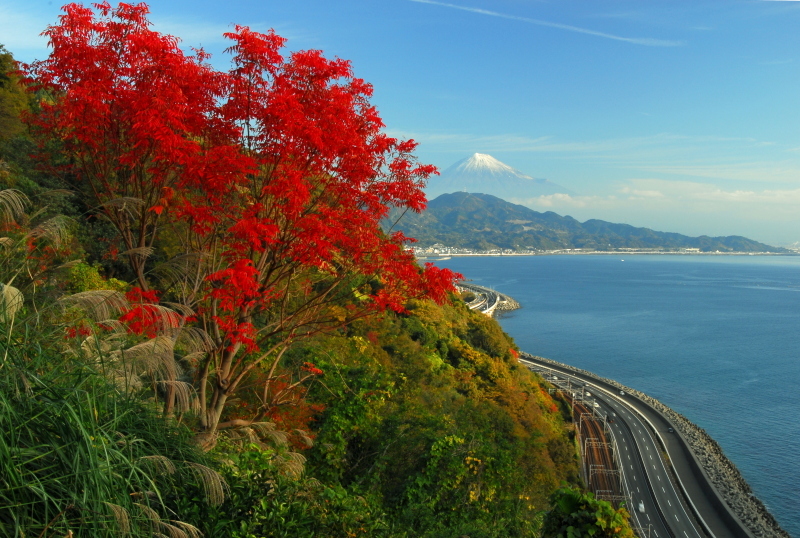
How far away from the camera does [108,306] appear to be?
4.31 metres

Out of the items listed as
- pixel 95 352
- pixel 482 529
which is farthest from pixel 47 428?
pixel 482 529

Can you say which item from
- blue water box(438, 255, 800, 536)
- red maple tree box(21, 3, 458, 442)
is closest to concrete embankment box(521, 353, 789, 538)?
blue water box(438, 255, 800, 536)

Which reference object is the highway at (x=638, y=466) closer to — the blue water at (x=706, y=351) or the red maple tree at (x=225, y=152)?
the blue water at (x=706, y=351)

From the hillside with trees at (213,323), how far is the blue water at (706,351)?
23.7 metres

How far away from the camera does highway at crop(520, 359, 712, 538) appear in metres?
22.6

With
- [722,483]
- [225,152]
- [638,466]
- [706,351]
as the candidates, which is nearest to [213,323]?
[225,152]

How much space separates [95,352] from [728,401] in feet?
142

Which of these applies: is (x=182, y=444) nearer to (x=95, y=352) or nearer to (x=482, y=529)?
(x=95, y=352)

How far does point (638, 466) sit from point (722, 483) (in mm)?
3664

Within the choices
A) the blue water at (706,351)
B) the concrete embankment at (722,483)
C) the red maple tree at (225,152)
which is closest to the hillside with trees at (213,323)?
the red maple tree at (225,152)

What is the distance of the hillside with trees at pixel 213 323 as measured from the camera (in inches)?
121

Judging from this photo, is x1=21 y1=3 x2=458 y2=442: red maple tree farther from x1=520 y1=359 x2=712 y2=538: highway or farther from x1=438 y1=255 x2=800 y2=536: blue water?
x1=438 y1=255 x2=800 y2=536: blue water

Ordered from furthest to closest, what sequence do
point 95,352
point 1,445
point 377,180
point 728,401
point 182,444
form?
point 728,401 → point 377,180 → point 182,444 → point 95,352 → point 1,445

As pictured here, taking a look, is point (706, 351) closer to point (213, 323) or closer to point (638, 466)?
point (638, 466)
